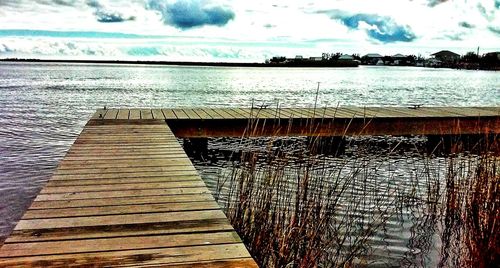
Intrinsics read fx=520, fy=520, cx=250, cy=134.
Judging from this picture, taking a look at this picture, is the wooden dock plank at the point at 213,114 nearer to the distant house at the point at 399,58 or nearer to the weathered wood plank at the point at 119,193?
the weathered wood plank at the point at 119,193

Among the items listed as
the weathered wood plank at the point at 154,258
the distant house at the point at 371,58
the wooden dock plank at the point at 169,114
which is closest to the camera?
the weathered wood plank at the point at 154,258

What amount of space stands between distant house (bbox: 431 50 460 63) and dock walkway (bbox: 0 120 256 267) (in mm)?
149102

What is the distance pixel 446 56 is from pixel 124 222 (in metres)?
161

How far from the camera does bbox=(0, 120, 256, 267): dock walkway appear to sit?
2266mm

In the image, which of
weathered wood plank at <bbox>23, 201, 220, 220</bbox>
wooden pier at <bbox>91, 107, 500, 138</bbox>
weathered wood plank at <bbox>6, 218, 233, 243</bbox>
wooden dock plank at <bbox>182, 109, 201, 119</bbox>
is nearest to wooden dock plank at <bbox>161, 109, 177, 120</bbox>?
wooden pier at <bbox>91, 107, 500, 138</bbox>

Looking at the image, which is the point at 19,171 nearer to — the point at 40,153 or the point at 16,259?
the point at 40,153

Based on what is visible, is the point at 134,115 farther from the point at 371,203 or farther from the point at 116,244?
the point at 116,244

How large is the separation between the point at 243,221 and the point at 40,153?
7609mm

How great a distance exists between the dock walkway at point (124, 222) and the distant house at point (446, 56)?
5870 inches

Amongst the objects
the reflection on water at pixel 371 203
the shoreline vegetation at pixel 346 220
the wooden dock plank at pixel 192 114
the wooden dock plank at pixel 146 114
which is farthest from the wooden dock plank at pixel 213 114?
the shoreline vegetation at pixel 346 220

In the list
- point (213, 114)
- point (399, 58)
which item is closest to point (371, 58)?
point (399, 58)

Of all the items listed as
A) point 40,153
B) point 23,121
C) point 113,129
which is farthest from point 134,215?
A: point 23,121

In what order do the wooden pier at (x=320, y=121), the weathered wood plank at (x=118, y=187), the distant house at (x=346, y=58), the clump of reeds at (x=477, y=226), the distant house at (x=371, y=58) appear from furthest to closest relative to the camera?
the distant house at (x=371, y=58)
the distant house at (x=346, y=58)
the wooden pier at (x=320, y=121)
the clump of reeds at (x=477, y=226)
the weathered wood plank at (x=118, y=187)

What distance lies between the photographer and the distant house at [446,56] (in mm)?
145375
